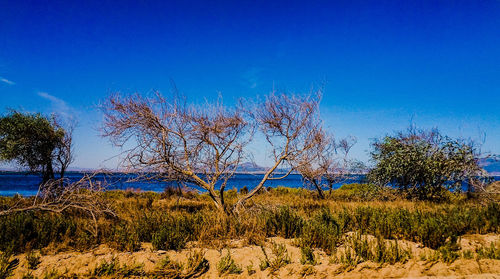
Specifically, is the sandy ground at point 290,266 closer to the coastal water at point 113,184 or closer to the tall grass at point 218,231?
the tall grass at point 218,231

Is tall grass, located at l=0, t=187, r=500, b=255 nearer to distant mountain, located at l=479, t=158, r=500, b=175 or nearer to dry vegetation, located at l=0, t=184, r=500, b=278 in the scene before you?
dry vegetation, located at l=0, t=184, r=500, b=278

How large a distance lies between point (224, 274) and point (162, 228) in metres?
2.03

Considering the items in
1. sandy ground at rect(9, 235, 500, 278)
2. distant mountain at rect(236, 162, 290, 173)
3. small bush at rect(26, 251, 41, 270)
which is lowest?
sandy ground at rect(9, 235, 500, 278)

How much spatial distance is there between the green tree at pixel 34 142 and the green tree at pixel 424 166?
57.9 feet

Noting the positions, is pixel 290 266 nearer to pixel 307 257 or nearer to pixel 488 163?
pixel 307 257

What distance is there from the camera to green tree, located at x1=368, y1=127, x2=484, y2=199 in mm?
13078

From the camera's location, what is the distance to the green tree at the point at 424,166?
1308 centimetres

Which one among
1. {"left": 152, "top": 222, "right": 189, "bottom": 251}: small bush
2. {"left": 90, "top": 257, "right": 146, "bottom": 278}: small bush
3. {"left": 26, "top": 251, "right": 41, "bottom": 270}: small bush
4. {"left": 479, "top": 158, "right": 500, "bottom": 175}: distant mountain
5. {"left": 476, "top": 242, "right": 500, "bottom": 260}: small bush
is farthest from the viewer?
{"left": 479, "top": 158, "right": 500, "bottom": 175}: distant mountain

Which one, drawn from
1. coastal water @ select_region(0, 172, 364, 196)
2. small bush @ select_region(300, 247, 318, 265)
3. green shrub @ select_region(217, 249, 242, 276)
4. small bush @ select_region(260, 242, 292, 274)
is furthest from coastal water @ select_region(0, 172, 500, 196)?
small bush @ select_region(300, 247, 318, 265)

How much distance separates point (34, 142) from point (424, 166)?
2005cm

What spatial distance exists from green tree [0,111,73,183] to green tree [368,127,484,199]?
57.9 ft

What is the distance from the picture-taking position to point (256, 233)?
20.9 feet

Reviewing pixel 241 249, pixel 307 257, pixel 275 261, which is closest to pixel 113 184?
pixel 241 249

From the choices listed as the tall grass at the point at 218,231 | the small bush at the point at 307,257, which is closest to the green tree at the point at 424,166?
the tall grass at the point at 218,231
